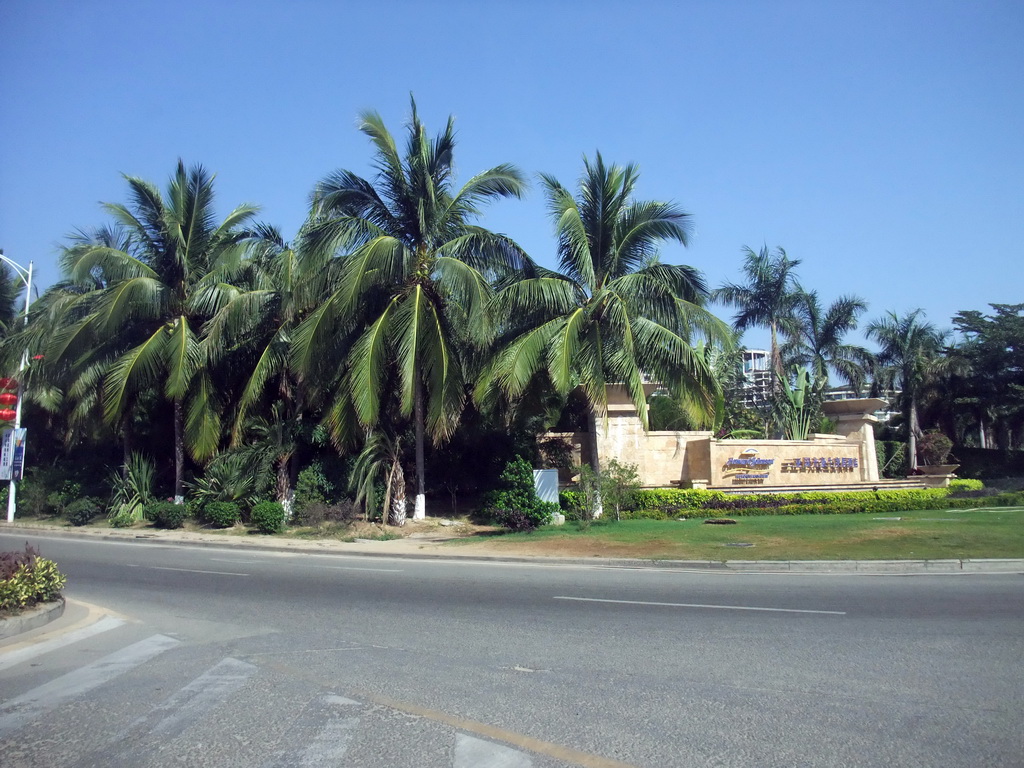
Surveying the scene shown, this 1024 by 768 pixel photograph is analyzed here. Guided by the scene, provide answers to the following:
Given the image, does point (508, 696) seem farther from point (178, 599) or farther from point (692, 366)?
point (692, 366)

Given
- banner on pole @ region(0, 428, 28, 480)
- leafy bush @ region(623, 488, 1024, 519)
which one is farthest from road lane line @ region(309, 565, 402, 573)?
banner on pole @ region(0, 428, 28, 480)

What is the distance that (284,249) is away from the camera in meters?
26.2

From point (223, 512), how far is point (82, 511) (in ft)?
21.2

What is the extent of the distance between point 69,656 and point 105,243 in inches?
926

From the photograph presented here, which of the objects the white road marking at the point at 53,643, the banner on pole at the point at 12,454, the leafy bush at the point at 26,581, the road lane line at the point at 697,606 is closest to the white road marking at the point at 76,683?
the white road marking at the point at 53,643

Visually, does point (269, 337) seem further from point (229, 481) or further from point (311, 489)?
point (311, 489)

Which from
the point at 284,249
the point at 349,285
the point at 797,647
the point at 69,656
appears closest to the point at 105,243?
the point at 284,249

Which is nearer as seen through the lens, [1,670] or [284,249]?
[1,670]

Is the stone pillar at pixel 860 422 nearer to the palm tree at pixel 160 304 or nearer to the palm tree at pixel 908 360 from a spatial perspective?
the palm tree at pixel 908 360

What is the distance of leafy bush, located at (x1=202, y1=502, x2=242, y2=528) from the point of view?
78.3 ft

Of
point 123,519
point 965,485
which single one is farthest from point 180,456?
point 965,485

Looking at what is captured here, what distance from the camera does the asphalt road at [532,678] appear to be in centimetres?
545

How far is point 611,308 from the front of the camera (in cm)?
2155

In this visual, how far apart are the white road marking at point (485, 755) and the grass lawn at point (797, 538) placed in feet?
33.2
